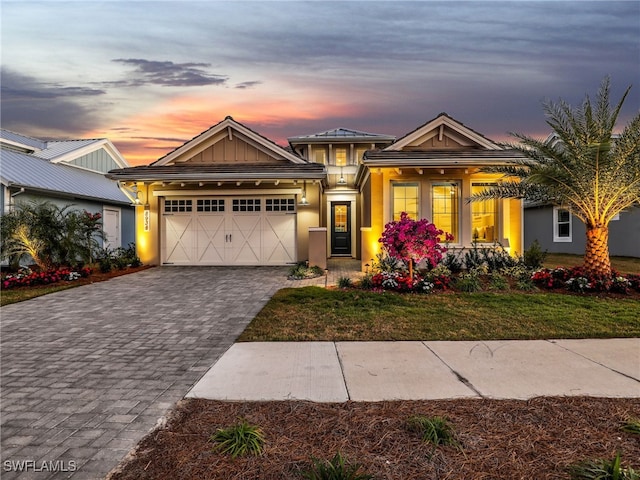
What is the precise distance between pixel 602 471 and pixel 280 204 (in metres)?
13.1

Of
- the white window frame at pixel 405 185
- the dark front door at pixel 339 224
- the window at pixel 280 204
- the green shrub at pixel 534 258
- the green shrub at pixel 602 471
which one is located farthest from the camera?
the dark front door at pixel 339 224

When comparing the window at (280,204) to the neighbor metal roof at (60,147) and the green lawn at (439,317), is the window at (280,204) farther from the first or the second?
the neighbor metal roof at (60,147)

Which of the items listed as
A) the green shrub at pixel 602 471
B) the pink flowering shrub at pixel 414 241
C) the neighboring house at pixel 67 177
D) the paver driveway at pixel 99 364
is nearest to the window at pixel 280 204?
the paver driveway at pixel 99 364

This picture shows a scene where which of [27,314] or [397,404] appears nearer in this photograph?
[397,404]

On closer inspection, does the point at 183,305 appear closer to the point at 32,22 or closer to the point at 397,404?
the point at 397,404

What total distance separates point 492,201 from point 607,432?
34.6 ft

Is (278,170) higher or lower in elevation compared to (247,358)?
higher

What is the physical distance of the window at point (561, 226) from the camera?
18.3 m

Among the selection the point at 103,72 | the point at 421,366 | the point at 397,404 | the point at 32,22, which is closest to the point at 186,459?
the point at 397,404

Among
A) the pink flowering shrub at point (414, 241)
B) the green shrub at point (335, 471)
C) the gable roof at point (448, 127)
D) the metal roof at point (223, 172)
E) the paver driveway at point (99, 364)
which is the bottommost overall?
the paver driveway at point (99, 364)

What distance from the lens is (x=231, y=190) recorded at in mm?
14531

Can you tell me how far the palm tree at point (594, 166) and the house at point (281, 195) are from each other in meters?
2.57

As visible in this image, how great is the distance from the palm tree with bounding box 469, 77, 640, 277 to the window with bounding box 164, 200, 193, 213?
11.4 m

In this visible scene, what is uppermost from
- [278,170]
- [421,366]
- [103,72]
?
[103,72]
